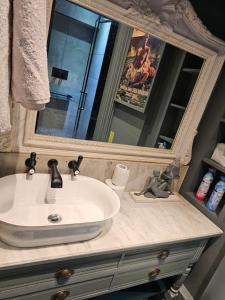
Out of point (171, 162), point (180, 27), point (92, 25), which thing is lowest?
point (171, 162)

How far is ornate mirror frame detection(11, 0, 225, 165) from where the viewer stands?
41.4 inches

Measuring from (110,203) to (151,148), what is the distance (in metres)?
0.51

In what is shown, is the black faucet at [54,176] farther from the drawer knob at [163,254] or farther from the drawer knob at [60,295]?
the drawer knob at [163,254]

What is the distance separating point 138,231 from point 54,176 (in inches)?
18.8

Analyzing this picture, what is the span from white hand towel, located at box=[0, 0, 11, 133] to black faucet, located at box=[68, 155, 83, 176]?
0.54 meters

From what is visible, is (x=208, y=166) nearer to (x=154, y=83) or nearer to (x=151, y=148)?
(x=151, y=148)

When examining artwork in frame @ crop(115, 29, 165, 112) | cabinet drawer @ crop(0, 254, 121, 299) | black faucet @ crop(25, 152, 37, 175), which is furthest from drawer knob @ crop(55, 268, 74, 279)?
artwork in frame @ crop(115, 29, 165, 112)

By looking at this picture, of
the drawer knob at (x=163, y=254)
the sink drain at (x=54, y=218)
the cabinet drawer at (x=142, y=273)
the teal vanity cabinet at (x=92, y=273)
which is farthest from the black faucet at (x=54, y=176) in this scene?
the drawer knob at (x=163, y=254)

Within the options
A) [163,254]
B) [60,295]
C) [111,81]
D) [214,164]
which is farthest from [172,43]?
[60,295]

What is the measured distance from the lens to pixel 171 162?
61.6 inches

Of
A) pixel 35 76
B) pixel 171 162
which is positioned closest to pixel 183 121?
pixel 171 162

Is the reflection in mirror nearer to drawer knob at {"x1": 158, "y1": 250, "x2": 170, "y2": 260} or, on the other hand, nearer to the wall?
the wall

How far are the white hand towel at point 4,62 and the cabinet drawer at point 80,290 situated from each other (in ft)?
2.22

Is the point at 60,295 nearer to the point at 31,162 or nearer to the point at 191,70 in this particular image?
the point at 31,162
